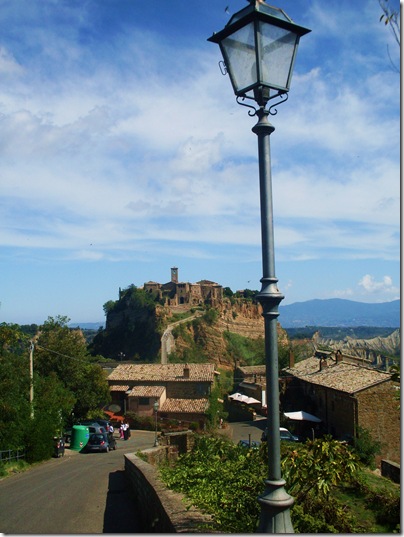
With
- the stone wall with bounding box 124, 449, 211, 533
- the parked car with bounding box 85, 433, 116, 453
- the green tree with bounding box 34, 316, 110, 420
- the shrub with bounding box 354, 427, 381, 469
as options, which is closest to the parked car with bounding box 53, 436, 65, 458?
the parked car with bounding box 85, 433, 116, 453

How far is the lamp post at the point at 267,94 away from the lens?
9.96ft

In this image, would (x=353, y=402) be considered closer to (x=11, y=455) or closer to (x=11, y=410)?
(x=11, y=455)

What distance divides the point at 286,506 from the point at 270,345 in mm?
914

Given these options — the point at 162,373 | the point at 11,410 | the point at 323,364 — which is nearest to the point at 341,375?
the point at 323,364

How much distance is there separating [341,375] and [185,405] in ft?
49.9

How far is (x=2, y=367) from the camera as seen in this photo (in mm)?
20266

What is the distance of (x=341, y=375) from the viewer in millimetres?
34000

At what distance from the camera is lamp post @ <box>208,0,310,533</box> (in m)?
3.04

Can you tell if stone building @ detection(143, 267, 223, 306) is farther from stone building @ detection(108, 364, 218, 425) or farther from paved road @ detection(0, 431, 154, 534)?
paved road @ detection(0, 431, 154, 534)

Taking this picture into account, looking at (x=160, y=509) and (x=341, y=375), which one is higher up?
(x=160, y=509)

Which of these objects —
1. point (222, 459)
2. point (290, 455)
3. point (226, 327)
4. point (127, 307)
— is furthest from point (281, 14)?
point (127, 307)

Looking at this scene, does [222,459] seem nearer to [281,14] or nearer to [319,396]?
[281,14]

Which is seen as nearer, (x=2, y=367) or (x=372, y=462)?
(x=2, y=367)

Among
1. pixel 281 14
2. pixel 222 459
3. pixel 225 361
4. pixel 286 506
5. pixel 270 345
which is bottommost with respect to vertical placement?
pixel 225 361
